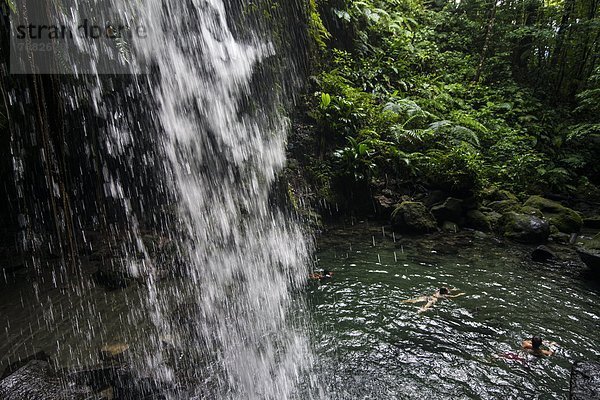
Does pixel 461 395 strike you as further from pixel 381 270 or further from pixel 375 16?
pixel 375 16

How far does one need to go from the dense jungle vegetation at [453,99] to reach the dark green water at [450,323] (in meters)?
3.18

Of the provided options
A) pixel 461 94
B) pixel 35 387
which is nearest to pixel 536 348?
pixel 35 387

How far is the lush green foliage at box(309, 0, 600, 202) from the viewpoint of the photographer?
10125mm

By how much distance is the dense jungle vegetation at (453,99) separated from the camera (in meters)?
9.91

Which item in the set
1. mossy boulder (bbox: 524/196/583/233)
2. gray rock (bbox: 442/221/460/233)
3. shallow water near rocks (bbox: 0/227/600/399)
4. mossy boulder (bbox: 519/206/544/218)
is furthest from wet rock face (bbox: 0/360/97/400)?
mossy boulder (bbox: 524/196/583/233)

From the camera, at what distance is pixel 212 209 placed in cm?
790

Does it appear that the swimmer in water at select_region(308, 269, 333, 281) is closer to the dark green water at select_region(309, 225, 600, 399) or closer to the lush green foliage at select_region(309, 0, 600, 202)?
the dark green water at select_region(309, 225, 600, 399)

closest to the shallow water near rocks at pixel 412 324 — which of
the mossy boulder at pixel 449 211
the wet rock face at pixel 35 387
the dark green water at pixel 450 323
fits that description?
the dark green water at pixel 450 323

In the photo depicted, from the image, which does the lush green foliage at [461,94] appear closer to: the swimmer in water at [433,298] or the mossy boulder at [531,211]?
the mossy boulder at [531,211]

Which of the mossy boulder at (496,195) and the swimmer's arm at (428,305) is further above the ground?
the mossy boulder at (496,195)

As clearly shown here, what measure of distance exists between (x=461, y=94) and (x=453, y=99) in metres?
0.95

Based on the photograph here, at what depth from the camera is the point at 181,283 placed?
570 cm

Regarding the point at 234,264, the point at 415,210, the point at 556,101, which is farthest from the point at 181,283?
the point at 556,101

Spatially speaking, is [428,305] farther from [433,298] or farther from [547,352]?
[547,352]
